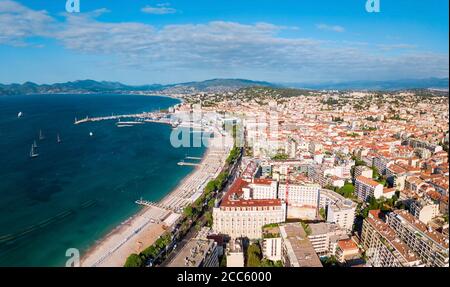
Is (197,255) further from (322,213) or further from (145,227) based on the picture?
(322,213)

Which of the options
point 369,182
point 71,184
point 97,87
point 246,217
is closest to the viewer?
point 246,217

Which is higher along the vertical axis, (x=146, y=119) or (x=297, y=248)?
(x=146, y=119)

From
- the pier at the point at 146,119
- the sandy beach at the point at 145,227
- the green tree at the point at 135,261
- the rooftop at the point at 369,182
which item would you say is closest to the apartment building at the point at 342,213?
the rooftop at the point at 369,182

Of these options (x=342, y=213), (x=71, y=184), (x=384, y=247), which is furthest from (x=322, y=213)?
(x=71, y=184)

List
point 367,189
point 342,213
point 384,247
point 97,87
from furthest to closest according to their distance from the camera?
point 97,87
point 367,189
point 342,213
point 384,247

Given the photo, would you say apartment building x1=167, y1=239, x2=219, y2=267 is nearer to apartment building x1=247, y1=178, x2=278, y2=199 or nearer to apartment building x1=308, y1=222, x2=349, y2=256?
apartment building x1=308, y1=222, x2=349, y2=256

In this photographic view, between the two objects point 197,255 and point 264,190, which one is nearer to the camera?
point 197,255
